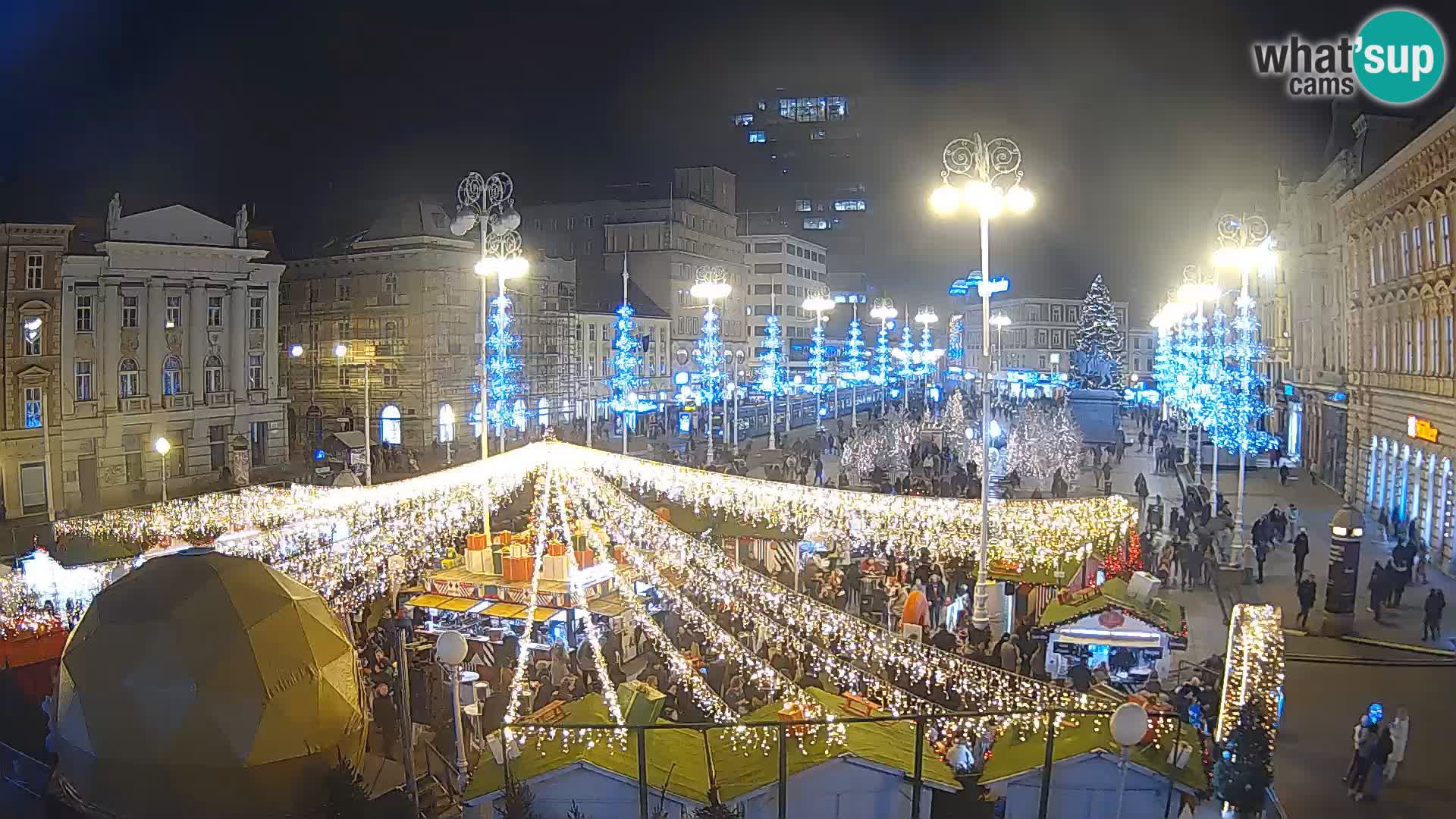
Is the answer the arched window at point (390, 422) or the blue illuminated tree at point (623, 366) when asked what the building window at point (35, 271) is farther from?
the blue illuminated tree at point (623, 366)

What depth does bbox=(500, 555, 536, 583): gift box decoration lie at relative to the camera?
58.0ft

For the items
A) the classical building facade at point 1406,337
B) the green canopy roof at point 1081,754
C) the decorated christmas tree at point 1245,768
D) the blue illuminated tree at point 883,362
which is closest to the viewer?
the decorated christmas tree at point 1245,768

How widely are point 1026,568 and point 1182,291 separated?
4143 centimetres

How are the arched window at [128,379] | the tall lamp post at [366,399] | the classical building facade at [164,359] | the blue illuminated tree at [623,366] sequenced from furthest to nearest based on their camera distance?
the blue illuminated tree at [623,366]
the arched window at [128,379]
the classical building facade at [164,359]
the tall lamp post at [366,399]

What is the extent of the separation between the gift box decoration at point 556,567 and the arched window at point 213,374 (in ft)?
98.8

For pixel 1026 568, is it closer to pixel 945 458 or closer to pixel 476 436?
pixel 945 458

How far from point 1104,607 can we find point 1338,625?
6273mm

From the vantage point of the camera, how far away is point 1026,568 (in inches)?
729

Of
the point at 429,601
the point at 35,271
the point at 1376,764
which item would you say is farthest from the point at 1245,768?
the point at 35,271

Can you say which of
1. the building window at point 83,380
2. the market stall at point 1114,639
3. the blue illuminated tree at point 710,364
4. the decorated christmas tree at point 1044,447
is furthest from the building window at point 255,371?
the market stall at point 1114,639

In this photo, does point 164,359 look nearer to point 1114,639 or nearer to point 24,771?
point 24,771

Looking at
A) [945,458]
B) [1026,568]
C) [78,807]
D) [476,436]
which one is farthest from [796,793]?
[476,436]

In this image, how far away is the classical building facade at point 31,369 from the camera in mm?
33375

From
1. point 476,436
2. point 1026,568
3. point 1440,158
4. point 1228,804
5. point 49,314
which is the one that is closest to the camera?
point 1228,804
